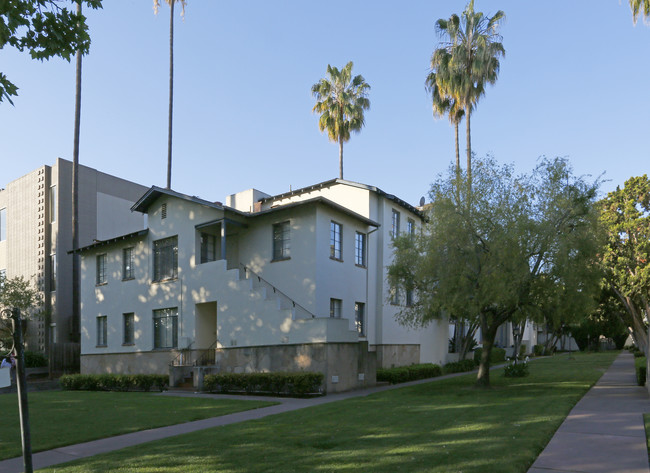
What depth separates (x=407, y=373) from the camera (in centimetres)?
2439

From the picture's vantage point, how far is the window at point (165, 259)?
25.2m

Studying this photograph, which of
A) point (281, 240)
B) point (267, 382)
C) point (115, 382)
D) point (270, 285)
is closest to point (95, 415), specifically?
point (267, 382)

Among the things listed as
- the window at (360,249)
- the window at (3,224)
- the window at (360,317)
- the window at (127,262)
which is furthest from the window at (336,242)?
the window at (3,224)

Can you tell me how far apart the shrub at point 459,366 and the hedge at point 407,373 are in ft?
5.61

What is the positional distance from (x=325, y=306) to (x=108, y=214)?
19.8 m

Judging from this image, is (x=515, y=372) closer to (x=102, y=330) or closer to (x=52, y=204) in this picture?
(x=102, y=330)

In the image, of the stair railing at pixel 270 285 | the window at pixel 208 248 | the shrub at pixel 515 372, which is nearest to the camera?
the stair railing at pixel 270 285

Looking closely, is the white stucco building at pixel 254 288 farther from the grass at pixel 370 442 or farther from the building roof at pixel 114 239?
the grass at pixel 370 442

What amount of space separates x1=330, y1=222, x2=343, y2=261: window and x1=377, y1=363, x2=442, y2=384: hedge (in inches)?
202

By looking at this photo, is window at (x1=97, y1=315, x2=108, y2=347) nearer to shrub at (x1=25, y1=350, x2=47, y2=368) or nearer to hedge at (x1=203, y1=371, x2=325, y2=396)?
shrub at (x1=25, y1=350, x2=47, y2=368)

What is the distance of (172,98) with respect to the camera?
3962cm

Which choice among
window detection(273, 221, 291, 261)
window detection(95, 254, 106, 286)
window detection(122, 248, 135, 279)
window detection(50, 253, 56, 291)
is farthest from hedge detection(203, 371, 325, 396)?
window detection(50, 253, 56, 291)

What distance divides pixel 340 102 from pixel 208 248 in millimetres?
17212

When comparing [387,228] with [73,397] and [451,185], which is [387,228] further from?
[73,397]
